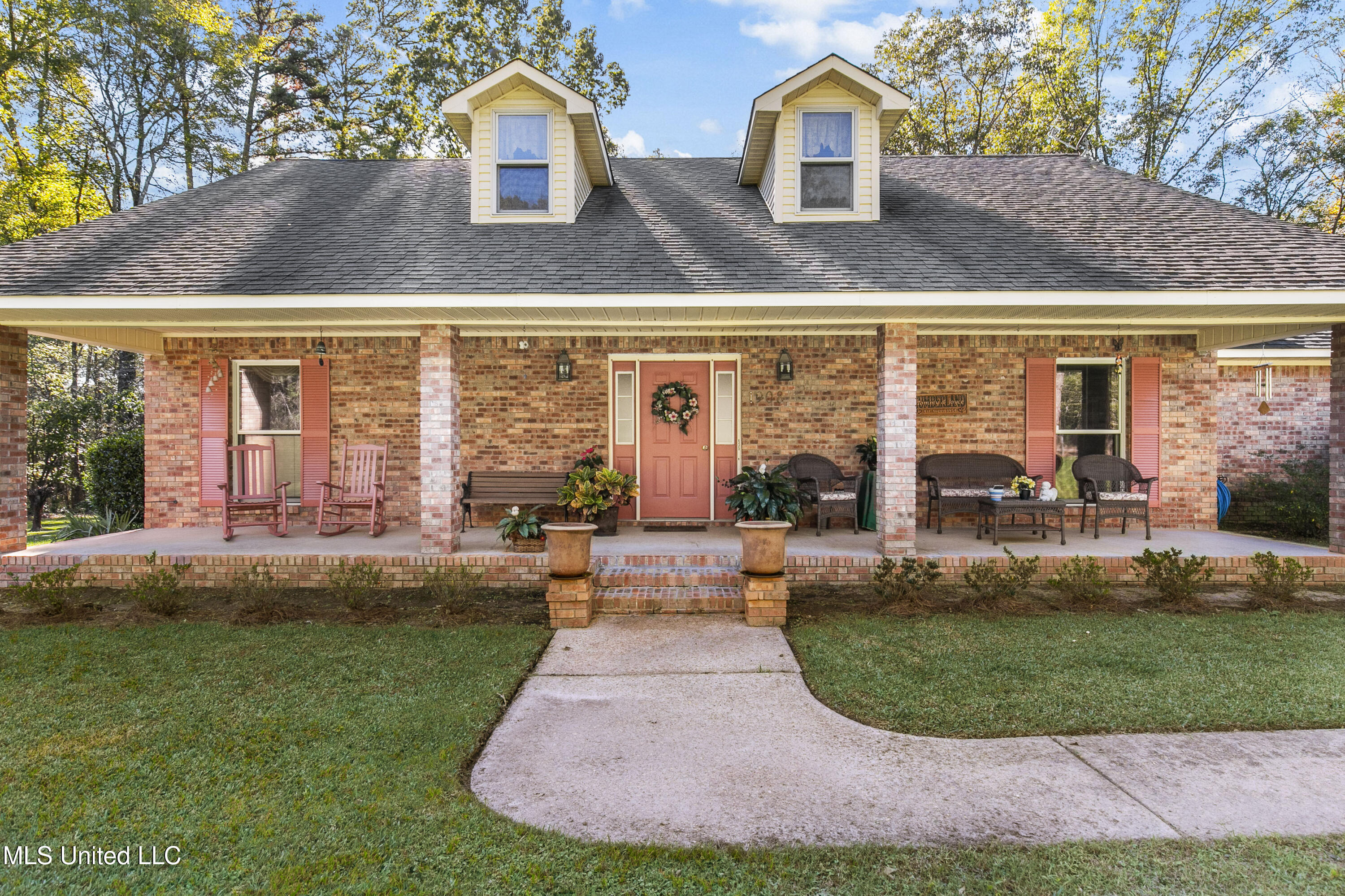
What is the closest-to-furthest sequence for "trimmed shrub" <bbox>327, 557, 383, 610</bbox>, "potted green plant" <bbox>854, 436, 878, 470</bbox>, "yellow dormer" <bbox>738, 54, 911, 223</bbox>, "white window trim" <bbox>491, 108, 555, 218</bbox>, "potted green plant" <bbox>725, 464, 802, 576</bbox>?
"trimmed shrub" <bbox>327, 557, 383, 610</bbox> → "potted green plant" <bbox>725, 464, 802, 576</bbox> → "yellow dormer" <bbox>738, 54, 911, 223</bbox> → "white window trim" <bbox>491, 108, 555, 218</bbox> → "potted green plant" <bbox>854, 436, 878, 470</bbox>

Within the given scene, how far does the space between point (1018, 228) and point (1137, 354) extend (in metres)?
2.88

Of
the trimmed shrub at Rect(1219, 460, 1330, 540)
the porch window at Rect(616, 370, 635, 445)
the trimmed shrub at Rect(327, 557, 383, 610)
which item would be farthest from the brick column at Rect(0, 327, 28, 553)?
the trimmed shrub at Rect(1219, 460, 1330, 540)

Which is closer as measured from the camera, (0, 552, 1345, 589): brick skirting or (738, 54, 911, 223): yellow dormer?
(0, 552, 1345, 589): brick skirting

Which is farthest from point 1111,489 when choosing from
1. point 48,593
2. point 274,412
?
point 48,593

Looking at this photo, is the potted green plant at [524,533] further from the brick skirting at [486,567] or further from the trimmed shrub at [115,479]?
the trimmed shrub at [115,479]

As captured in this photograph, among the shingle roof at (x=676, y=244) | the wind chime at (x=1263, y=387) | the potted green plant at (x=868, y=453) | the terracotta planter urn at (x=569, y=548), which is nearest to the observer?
the terracotta planter urn at (x=569, y=548)

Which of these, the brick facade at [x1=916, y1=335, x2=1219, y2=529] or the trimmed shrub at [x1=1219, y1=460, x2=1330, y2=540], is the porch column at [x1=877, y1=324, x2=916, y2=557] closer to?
the brick facade at [x1=916, y1=335, x2=1219, y2=529]

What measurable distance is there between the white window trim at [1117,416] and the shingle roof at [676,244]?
1.88m

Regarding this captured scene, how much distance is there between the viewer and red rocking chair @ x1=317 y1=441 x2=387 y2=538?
310 inches

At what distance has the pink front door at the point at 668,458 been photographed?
349 inches

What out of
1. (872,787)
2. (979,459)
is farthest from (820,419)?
(872,787)

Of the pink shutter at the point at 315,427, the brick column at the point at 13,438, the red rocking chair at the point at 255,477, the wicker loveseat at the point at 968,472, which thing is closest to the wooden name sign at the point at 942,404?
the wicker loveseat at the point at 968,472

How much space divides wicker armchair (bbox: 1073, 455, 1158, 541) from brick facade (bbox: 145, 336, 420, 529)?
8503mm

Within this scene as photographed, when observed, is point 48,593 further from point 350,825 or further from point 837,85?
point 837,85
